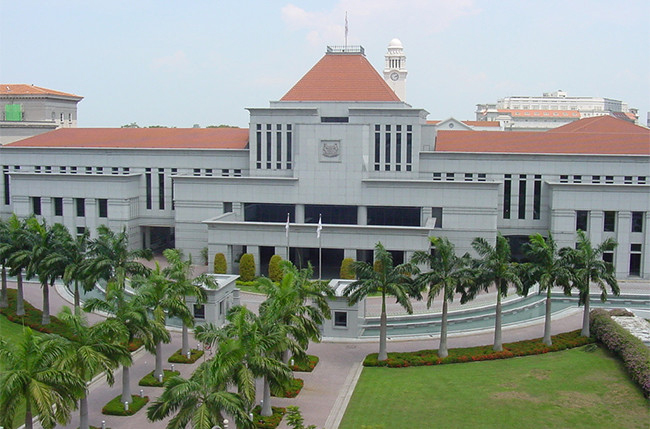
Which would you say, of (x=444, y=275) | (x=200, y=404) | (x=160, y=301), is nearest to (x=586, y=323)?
(x=444, y=275)

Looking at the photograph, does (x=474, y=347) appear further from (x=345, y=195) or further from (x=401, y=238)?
(x=345, y=195)

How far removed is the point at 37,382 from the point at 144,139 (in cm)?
3939

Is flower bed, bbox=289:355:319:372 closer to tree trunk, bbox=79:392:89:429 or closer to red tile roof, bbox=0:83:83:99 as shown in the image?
tree trunk, bbox=79:392:89:429

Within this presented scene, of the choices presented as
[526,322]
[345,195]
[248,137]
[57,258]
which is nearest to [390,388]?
[526,322]

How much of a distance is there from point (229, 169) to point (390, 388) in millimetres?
29551

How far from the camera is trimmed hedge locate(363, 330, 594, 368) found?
2917 cm

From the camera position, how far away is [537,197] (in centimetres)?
4997

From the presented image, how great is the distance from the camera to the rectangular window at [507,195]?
164 ft

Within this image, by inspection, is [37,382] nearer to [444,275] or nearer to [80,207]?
[444,275]

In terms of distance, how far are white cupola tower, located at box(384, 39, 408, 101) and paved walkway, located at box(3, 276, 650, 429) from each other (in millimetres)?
75491

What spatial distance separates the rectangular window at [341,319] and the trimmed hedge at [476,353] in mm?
3536

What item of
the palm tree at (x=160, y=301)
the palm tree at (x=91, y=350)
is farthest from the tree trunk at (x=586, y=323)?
the palm tree at (x=91, y=350)

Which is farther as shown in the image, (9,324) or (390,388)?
(9,324)

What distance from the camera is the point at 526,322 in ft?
119
